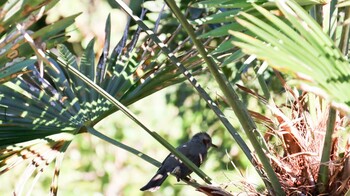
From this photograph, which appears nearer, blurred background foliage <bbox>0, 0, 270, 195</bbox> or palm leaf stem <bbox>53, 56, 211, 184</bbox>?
palm leaf stem <bbox>53, 56, 211, 184</bbox>

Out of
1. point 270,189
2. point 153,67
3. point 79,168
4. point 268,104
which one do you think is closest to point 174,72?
point 153,67

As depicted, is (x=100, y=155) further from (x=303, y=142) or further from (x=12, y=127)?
(x=303, y=142)

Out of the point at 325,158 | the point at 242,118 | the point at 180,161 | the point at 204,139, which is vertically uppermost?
the point at 204,139

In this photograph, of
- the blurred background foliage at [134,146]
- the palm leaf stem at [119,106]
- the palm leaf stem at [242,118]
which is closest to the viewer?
the palm leaf stem at [242,118]

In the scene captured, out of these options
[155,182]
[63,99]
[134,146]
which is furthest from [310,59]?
[134,146]

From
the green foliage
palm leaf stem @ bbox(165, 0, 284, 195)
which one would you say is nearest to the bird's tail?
palm leaf stem @ bbox(165, 0, 284, 195)

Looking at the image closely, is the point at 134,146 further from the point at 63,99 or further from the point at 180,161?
the point at 63,99

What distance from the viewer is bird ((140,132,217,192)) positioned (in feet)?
10.9

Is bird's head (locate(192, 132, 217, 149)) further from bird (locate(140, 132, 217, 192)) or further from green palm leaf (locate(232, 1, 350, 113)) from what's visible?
green palm leaf (locate(232, 1, 350, 113))

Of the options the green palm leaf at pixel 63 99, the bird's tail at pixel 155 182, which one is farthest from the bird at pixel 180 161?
the green palm leaf at pixel 63 99

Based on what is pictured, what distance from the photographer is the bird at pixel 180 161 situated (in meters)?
3.31

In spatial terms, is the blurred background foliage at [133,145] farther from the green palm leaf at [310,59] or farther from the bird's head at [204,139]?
the green palm leaf at [310,59]

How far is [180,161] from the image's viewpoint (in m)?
3.37

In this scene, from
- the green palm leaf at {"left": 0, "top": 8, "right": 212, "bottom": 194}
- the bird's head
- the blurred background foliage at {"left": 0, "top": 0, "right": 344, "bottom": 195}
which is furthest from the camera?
the blurred background foliage at {"left": 0, "top": 0, "right": 344, "bottom": 195}
